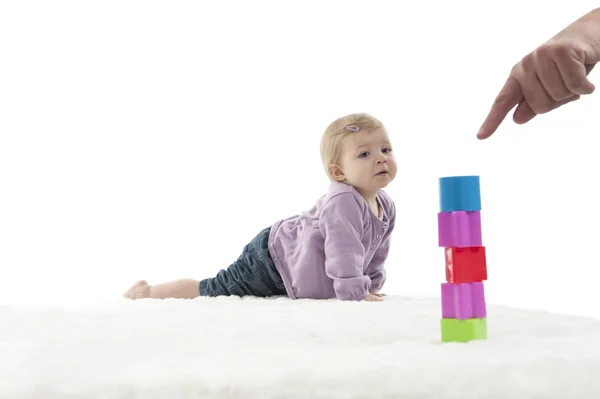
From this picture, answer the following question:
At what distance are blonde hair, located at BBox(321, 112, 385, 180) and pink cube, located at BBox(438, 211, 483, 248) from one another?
1.04 metres

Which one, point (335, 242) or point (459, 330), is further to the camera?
point (335, 242)

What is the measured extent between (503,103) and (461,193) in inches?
11.4

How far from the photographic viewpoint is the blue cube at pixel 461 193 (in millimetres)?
1135

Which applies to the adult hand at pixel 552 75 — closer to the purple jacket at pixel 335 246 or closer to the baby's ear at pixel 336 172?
the purple jacket at pixel 335 246

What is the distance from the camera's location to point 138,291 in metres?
2.34

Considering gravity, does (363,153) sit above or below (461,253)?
above

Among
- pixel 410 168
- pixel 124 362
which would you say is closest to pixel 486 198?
pixel 410 168

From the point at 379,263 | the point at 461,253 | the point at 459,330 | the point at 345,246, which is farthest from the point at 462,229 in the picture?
the point at 379,263

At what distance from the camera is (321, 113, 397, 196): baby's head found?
2.13m

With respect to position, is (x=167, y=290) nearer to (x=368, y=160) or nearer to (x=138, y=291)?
(x=138, y=291)

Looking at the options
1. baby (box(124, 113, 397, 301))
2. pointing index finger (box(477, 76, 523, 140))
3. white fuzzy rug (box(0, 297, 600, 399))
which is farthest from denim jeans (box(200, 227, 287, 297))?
pointing index finger (box(477, 76, 523, 140))

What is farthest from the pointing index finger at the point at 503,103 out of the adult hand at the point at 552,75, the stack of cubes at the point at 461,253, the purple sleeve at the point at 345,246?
the purple sleeve at the point at 345,246

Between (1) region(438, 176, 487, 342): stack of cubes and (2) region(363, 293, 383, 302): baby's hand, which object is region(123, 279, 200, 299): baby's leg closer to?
(2) region(363, 293, 383, 302): baby's hand

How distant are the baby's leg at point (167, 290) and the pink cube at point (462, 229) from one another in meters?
1.33
